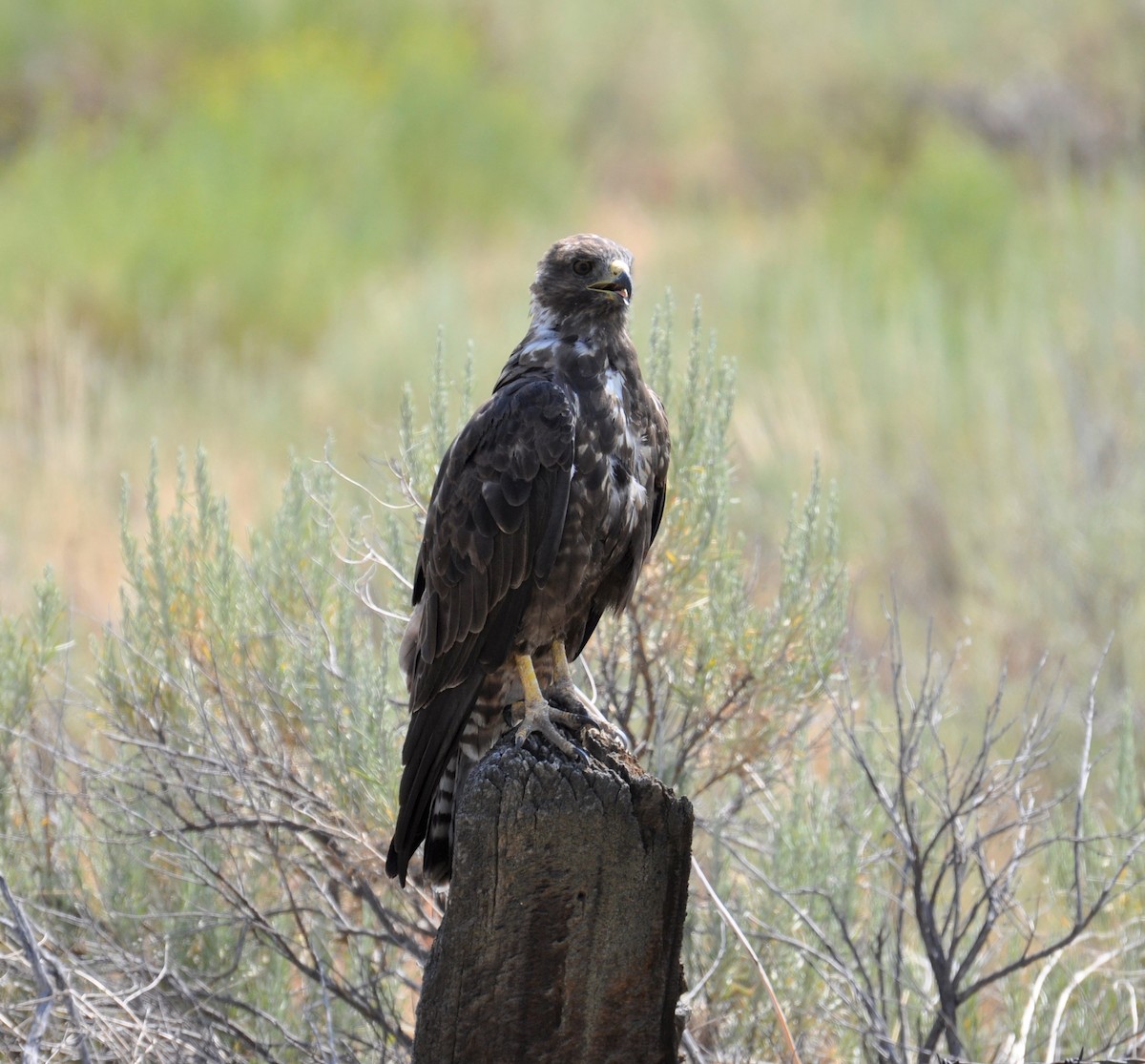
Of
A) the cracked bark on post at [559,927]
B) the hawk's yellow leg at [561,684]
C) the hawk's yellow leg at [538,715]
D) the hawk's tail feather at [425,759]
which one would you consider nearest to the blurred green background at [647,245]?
the hawk's yellow leg at [561,684]

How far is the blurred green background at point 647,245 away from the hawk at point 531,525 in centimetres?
100

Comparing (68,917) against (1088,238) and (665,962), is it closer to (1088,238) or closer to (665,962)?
(665,962)

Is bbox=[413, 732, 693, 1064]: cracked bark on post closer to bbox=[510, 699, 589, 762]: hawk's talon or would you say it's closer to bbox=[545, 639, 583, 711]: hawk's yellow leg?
bbox=[510, 699, 589, 762]: hawk's talon

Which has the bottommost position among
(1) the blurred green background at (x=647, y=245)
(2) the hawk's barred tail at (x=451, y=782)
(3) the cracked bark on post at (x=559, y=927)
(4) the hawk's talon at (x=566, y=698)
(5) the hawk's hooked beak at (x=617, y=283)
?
(3) the cracked bark on post at (x=559, y=927)

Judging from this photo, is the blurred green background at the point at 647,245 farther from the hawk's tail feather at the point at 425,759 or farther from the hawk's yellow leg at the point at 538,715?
the hawk's tail feather at the point at 425,759

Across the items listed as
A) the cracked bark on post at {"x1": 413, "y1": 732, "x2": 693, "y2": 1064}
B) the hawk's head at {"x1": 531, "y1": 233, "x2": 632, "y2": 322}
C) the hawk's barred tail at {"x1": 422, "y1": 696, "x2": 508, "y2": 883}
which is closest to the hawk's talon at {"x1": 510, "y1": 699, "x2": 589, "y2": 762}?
the hawk's barred tail at {"x1": 422, "y1": 696, "x2": 508, "y2": 883}

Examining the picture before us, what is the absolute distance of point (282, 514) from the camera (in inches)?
171

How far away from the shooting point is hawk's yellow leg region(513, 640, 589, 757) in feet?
10.0

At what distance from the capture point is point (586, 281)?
3.48 metres

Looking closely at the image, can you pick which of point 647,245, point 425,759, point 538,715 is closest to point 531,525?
point 538,715

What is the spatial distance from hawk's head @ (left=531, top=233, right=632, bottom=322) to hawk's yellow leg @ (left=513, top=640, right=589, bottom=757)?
30.4 inches

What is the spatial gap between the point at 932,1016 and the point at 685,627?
1.22 meters

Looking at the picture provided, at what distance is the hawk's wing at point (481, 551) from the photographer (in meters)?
3.25

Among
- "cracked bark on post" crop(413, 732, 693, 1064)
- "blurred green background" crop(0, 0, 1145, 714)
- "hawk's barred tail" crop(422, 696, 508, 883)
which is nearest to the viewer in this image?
"cracked bark on post" crop(413, 732, 693, 1064)
